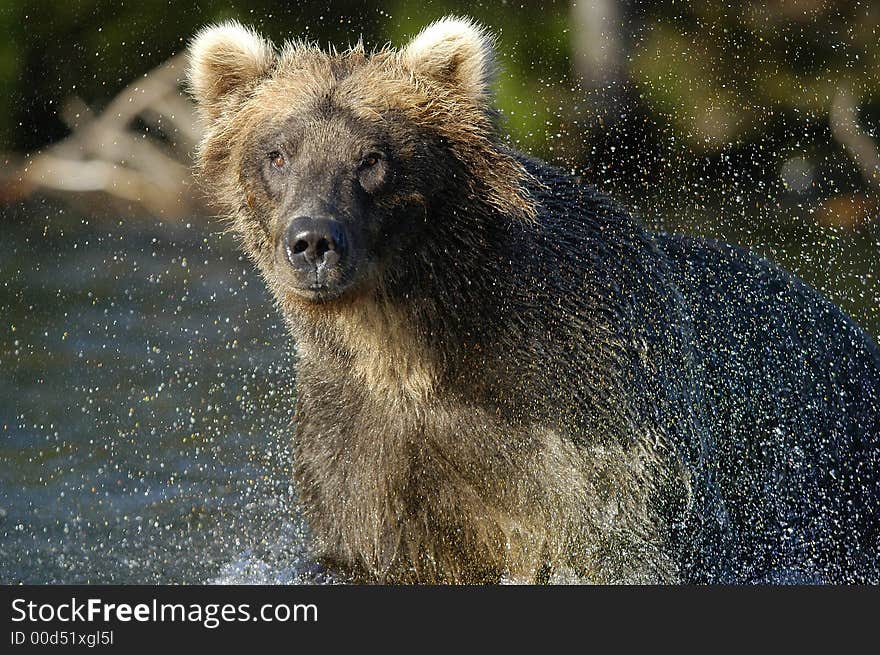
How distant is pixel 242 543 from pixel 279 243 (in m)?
2.91

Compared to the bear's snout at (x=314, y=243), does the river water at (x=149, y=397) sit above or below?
below

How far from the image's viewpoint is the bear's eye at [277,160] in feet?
20.5

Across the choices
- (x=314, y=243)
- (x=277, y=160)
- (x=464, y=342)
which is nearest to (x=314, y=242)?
(x=314, y=243)

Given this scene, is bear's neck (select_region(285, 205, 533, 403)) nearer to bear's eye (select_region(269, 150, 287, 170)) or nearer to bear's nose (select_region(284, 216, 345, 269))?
bear's nose (select_region(284, 216, 345, 269))

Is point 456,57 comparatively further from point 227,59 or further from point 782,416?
point 782,416

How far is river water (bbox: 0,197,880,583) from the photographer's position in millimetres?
8289

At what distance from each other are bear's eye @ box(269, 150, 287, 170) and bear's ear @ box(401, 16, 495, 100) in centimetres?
90

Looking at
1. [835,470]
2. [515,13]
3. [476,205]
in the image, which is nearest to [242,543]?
[476,205]

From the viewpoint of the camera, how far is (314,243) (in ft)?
18.8

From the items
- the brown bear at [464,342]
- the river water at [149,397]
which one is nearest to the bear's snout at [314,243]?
the brown bear at [464,342]

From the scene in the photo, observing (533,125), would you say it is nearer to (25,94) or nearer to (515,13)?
(515,13)

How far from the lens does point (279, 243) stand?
6012mm

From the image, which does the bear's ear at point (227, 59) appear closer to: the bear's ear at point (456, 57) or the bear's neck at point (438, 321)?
the bear's ear at point (456, 57)

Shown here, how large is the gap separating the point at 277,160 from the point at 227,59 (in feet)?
2.95
